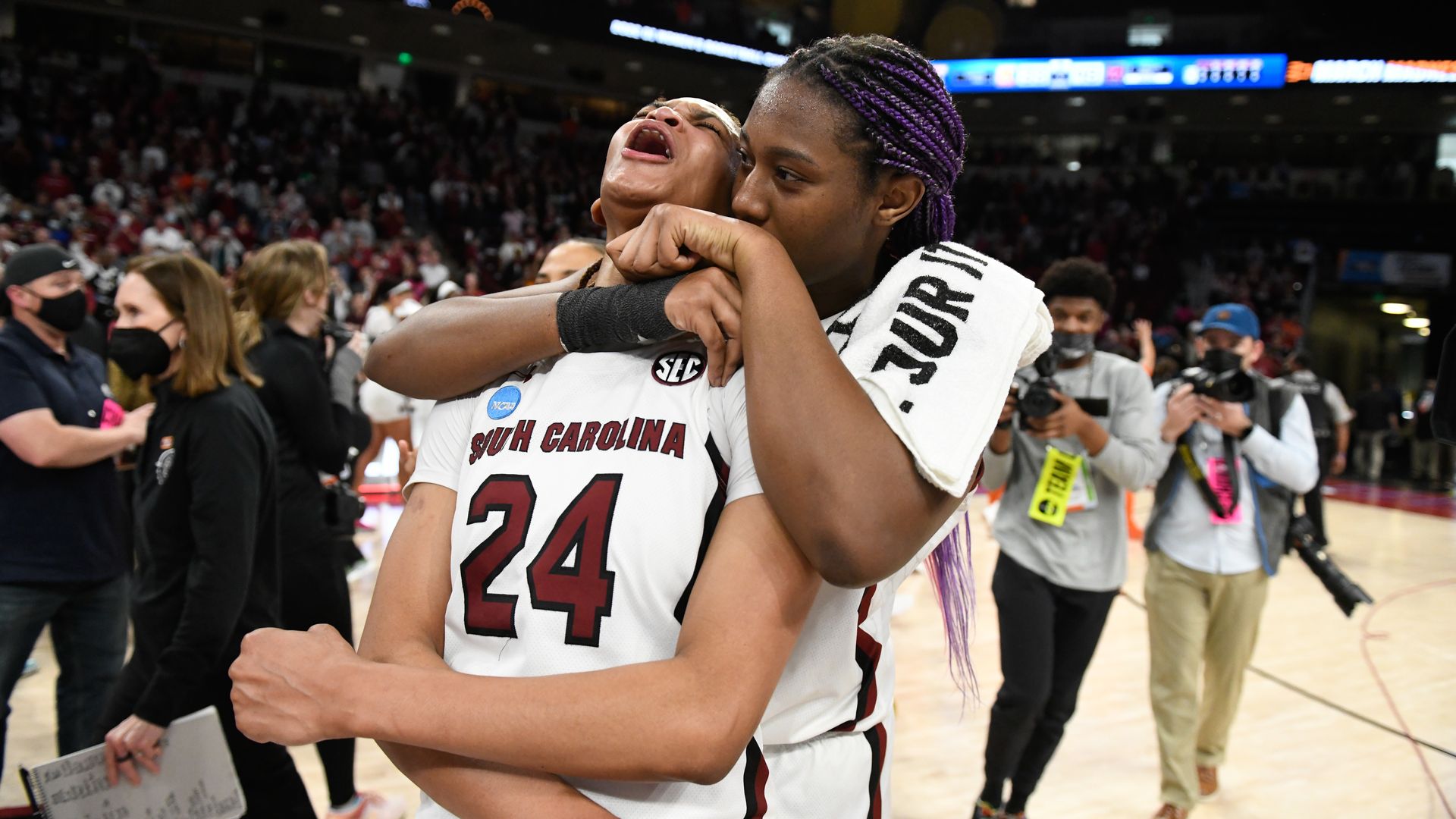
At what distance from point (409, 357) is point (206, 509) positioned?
1.48m

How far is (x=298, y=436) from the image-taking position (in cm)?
344

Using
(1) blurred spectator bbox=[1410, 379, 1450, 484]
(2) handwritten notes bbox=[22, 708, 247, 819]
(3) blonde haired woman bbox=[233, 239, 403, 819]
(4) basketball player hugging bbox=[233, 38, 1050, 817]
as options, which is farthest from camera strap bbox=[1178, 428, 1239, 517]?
(1) blurred spectator bbox=[1410, 379, 1450, 484]

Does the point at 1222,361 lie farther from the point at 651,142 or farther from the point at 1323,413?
the point at 1323,413

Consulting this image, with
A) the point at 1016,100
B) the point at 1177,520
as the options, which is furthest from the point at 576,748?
the point at 1016,100

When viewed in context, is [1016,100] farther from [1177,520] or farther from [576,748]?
[576,748]

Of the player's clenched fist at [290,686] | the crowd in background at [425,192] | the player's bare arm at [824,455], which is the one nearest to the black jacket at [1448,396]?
the player's bare arm at [824,455]

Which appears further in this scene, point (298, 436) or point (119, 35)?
point (119, 35)

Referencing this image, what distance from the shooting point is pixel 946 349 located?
115 cm

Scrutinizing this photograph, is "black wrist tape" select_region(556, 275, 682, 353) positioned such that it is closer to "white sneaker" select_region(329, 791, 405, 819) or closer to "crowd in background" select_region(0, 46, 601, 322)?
"white sneaker" select_region(329, 791, 405, 819)

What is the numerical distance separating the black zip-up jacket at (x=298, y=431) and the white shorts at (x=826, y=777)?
251 centimetres

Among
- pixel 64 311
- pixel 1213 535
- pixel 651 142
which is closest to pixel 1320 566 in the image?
pixel 1213 535

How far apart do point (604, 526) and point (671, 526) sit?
0.25ft

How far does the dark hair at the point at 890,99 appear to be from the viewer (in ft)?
4.22

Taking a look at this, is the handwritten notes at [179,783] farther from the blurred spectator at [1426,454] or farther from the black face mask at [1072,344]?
the blurred spectator at [1426,454]
